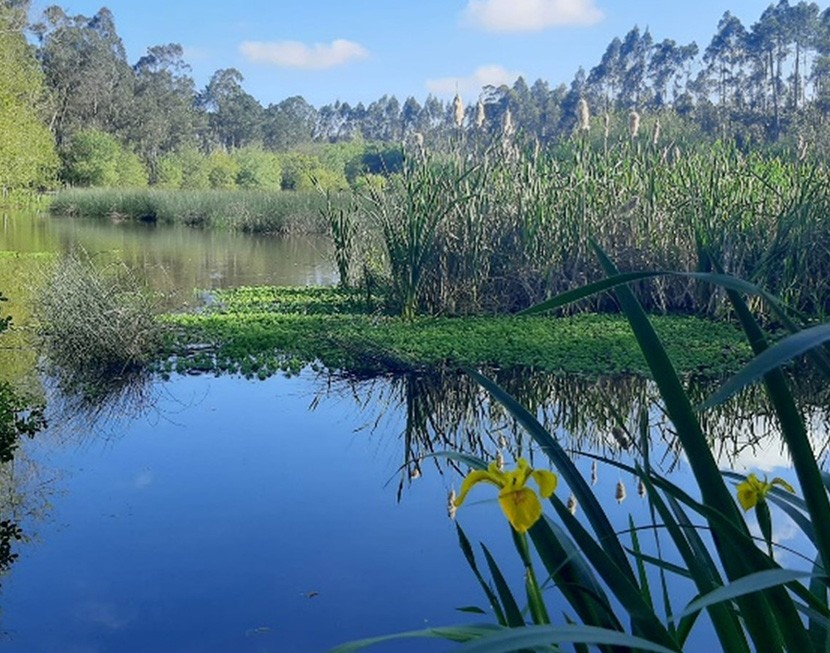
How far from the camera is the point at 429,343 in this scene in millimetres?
6062

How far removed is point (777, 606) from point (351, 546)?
234 cm

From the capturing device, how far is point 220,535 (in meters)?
3.31

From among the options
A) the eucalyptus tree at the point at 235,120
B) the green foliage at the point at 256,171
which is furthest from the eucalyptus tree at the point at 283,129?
the green foliage at the point at 256,171

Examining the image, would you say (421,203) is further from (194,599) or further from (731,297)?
(731,297)

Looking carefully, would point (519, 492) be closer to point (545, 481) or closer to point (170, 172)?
point (545, 481)

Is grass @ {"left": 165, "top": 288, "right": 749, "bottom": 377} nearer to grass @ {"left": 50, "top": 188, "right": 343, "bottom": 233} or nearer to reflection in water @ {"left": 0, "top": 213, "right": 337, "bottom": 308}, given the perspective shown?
reflection in water @ {"left": 0, "top": 213, "right": 337, "bottom": 308}

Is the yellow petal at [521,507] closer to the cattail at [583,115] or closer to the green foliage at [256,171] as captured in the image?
the cattail at [583,115]

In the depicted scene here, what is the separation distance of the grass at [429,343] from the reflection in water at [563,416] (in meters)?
0.20

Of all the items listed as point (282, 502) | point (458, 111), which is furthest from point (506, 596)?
point (458, 111)

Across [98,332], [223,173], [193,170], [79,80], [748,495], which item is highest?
[79,80]

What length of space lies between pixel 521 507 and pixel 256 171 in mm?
35050

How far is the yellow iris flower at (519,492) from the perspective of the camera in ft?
3.15

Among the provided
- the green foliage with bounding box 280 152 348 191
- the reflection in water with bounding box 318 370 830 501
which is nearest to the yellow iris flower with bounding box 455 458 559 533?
the reflection in water with bounding box 318 370 830 501

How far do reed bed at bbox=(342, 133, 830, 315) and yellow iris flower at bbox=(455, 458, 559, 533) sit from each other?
5.82 meters
